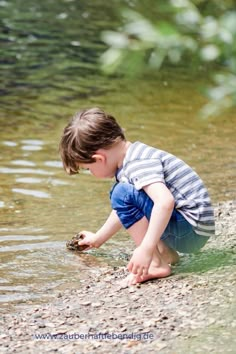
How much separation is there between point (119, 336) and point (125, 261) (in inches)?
49.5

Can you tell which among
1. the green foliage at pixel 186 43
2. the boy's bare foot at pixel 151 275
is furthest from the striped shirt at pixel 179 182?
the green foliage at pixel 186 43

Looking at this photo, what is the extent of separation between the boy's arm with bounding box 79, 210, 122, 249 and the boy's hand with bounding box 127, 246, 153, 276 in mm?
500

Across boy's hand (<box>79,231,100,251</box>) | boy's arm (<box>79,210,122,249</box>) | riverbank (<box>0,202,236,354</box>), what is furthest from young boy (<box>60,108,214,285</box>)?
boy's hand (<box>79,231,100,251</box>)

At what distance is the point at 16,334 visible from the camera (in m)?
3.29

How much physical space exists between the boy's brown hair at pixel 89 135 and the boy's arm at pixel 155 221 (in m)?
0.33

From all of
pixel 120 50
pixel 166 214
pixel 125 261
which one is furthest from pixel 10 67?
pixel 120 50

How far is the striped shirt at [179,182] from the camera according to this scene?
12.1 feet

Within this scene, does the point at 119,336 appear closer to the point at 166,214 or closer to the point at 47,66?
the point at 166,214

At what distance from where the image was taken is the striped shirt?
369 centimetres

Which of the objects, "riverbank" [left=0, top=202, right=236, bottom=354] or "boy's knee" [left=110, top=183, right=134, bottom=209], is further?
"boy's knee" [left=110, top=183, right=134, bottom=209]

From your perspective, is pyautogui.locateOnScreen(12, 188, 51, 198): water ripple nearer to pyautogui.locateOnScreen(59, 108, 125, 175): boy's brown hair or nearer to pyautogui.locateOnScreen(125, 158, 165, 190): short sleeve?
pyautogui.locateOnScreen(59, 108, 125, 175): boy's brown hair

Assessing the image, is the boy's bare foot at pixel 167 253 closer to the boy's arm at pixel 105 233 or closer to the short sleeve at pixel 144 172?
the boy's arm at pixel 105 233

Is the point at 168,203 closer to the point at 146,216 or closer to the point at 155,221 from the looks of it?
the point at 155,221

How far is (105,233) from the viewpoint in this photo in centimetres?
417
